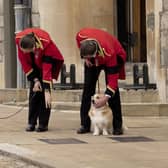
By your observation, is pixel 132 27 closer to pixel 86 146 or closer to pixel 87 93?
pixel 87 93

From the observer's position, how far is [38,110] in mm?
12562

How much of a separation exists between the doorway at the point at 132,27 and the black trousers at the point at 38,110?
692cm

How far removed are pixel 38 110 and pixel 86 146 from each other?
2.24 m

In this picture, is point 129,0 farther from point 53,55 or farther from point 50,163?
point 50,163

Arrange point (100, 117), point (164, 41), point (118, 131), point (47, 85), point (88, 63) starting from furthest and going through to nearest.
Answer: point (164, 41), point (47, 85), point (118, 131), point (88, 63), point (100, 117)

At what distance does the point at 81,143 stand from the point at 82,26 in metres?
8.16

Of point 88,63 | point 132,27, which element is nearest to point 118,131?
point 88,63

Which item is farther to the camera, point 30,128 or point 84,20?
point 84,20

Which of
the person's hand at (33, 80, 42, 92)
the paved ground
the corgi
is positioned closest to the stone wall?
the paved ground

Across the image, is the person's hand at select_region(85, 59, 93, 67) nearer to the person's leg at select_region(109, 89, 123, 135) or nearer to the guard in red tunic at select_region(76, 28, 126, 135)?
the guard in red tunic at select_region(76, 28, 126, 135)

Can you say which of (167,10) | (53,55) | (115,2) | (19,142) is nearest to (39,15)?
(115,2)

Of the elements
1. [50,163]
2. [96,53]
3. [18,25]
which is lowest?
[50,163]

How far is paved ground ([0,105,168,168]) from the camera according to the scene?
9.10m

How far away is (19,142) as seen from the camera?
10891 millimetres
